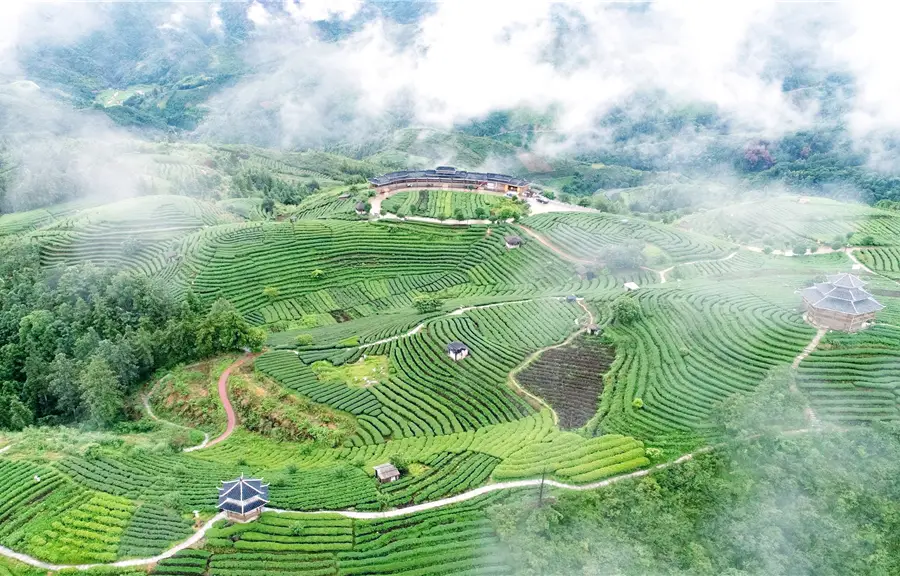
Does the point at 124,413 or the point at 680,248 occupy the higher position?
the point at 680,248

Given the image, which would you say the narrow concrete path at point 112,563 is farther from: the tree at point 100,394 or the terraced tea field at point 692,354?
the terraced tea field at point 692,354

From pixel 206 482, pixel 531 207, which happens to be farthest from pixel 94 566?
pixel 531 207

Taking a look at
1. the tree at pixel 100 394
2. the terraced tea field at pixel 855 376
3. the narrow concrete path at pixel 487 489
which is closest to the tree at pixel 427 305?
the tree at pixel 100 394

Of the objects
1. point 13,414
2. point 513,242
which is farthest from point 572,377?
point 13,414

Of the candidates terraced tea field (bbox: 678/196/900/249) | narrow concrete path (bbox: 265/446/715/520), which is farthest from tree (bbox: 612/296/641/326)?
terraced tea field (bbox: 678/196/900/249)

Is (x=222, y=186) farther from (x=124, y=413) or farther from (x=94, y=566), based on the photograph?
(x=94, y=566)

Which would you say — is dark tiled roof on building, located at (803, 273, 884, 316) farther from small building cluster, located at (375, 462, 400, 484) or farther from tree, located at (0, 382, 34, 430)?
tree, located at (0, 382, 34, 430)
